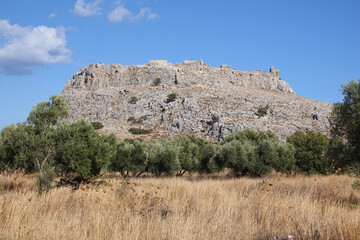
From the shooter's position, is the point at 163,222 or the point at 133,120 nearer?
the point at 163,222

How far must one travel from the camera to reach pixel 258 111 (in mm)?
86062

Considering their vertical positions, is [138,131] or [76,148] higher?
[138,131]

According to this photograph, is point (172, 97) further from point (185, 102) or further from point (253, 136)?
point (253, 136)

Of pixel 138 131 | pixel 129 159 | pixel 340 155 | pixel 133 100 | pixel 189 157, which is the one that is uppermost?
pixel 133 100

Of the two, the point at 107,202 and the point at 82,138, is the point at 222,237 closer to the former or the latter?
the point at 107,202

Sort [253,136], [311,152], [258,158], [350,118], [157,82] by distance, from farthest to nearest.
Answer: [157,82] < [253,136] < [311,152] < [258,158] < [350,118]

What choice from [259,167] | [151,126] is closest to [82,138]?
[259,167]

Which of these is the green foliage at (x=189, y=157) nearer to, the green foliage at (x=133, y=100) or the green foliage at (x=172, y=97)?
the green foliage at (x=172, y=97)

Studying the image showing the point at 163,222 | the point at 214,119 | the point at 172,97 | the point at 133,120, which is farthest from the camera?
the point at 172,97

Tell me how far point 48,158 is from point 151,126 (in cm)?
6963

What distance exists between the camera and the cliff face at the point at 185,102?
79.9m

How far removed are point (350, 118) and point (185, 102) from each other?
262ft

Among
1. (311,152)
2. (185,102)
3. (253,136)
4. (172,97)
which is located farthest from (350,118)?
(172,97)

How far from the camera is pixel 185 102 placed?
312ft
